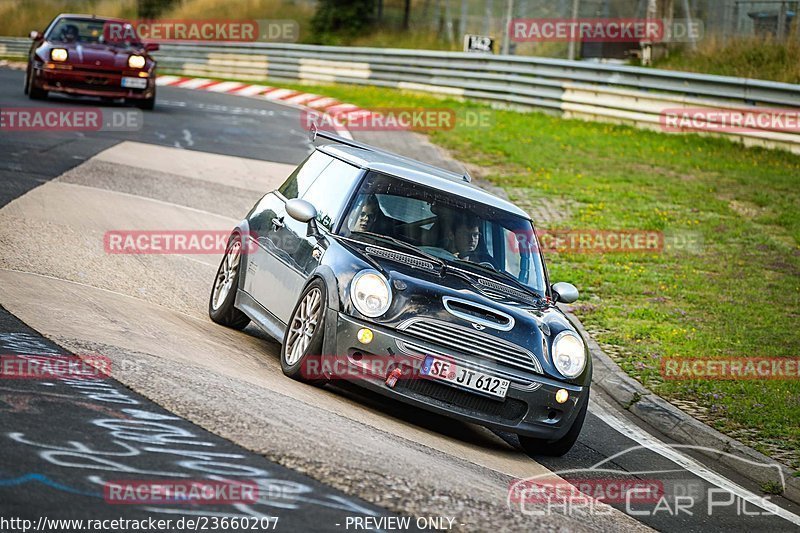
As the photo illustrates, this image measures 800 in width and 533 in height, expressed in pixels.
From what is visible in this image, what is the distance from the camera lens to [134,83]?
22891mm

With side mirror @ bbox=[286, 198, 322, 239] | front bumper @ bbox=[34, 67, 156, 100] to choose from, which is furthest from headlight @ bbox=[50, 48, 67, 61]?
side mirror @ bbox=[286, 198, 322, 239]

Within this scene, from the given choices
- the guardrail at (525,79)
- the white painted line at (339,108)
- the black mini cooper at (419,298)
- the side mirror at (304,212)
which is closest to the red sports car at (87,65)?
the white painted line at (339,108)

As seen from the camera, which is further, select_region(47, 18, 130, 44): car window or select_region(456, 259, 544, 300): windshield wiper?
select_region(47, 18, 130, 44): car window

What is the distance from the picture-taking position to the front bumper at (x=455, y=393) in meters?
7.29

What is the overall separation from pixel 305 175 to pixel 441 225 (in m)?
1.52

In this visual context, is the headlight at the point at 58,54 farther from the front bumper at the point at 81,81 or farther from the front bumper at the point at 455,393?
the front bumper at the point at 455,393

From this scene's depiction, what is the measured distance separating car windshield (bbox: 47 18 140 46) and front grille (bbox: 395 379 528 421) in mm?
17673

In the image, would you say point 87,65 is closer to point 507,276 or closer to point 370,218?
point 370,218

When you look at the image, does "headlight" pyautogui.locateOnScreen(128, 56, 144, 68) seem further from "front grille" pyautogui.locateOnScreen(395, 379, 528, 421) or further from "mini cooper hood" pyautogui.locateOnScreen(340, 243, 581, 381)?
"front grille" pyautogui.locateOnScreen(395, 379, 528, 421)

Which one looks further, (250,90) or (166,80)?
(166,80)

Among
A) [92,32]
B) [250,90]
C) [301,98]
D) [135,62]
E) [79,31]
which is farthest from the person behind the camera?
[250,90]

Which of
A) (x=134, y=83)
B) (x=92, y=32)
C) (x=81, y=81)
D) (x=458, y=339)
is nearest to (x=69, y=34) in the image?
(x=92, y=32)

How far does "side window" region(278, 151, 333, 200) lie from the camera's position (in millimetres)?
9273

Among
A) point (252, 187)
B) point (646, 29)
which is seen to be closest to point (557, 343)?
point (252, 187)
